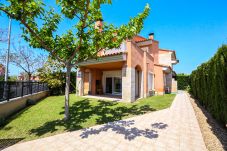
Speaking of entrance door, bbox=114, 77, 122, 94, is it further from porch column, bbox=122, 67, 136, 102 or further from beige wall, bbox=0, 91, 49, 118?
beige wall, bbox=0, 91, 49, 118

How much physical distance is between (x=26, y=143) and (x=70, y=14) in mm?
6410

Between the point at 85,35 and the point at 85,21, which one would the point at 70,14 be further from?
the point at 85,35

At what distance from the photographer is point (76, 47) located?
8250 mm

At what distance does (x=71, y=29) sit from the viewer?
8414 mm

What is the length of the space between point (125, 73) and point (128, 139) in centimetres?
782

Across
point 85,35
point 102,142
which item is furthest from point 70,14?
point 102,142

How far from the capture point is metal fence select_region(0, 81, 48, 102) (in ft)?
29.5

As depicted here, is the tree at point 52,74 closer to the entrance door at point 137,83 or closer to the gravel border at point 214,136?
the entrance door at point 137,83

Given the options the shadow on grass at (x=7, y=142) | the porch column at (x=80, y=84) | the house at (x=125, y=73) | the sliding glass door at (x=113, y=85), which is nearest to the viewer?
the shadow on grass at (x=7, y=142)

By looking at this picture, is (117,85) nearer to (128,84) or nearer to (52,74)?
(128,84)

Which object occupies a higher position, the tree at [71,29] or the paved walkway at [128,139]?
the tree at [71,29]

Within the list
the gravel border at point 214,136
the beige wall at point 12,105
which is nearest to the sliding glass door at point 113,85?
the beige wall at point 12,105

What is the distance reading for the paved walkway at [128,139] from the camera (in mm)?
4555

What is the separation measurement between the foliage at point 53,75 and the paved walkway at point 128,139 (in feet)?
47.4
